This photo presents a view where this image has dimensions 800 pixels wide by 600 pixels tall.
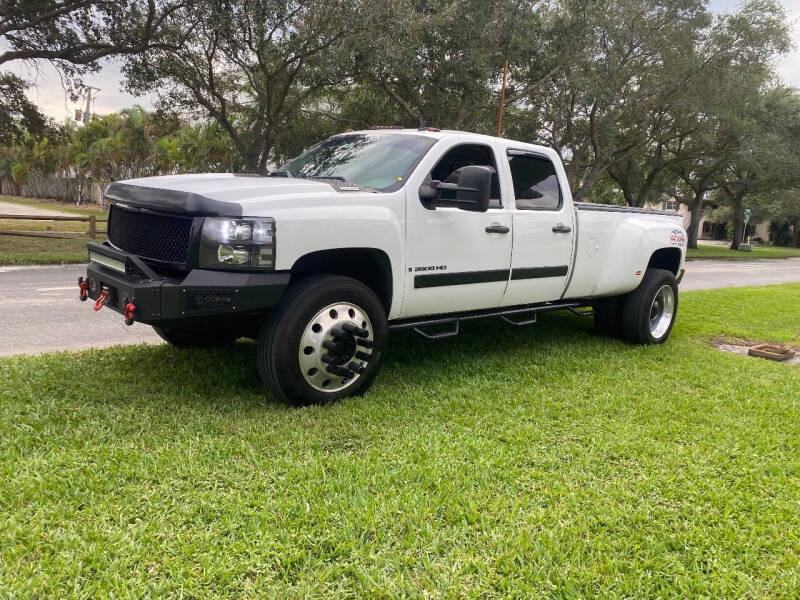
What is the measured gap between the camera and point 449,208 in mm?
4293

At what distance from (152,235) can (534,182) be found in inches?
125

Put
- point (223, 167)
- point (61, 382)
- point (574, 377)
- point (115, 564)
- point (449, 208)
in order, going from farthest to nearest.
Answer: point (223, 167) → point (574, 377) → point (449, 208) → point (61, 382) → point (115, 564)

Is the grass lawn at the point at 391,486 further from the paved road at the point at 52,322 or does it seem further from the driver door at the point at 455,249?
the paved road at the point at 52,322

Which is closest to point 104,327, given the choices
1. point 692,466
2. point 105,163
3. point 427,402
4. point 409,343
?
point 409,343

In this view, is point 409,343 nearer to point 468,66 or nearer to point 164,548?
point 164,548

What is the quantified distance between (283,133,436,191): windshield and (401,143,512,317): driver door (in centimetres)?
16

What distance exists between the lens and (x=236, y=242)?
3344 mm

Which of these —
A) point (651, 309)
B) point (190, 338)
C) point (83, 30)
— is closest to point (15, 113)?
point (83, 30)

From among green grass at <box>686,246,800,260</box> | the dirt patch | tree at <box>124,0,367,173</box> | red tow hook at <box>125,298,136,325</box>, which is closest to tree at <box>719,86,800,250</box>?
green grass at <box>686,246,800,260</box>

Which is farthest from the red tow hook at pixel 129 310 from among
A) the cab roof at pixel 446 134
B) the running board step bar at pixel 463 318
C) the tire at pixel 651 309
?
the tire at pixel 651 309

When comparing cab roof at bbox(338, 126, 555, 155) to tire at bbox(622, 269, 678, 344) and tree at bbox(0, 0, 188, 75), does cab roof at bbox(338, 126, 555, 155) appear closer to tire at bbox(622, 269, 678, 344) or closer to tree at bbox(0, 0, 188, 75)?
tire at bbox(622, 269, 678, 344)

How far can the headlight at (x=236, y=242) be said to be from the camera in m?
3.32

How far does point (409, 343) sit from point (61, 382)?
115 inches

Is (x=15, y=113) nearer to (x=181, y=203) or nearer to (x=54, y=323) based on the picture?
(x=54, y=323)
